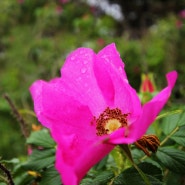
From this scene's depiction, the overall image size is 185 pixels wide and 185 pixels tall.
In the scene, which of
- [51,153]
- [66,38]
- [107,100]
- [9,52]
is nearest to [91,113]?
[107,100]

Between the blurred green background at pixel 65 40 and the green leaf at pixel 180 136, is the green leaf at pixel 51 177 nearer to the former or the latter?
the green leaf at pixel 180 136

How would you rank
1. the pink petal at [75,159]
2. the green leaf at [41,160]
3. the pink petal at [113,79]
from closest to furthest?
the pink petal at [75,159] → the pink petal at [113,79] → the green leaf at [41,160]

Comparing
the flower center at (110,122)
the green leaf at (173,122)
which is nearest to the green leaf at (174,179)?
the green leaf at (173,122)

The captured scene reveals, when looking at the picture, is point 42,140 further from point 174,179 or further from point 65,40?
point 65,40

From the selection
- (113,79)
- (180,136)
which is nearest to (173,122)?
(180,136)

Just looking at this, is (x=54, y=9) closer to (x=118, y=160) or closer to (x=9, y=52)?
(x=9, y=52)

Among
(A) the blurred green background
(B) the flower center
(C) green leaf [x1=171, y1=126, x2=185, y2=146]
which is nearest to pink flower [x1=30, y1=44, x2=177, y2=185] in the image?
(B) the flower center

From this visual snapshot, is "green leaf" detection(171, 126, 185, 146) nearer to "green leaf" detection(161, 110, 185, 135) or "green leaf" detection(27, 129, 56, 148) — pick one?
"green leaf" detection(161, 110, 185, 135)
